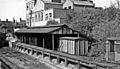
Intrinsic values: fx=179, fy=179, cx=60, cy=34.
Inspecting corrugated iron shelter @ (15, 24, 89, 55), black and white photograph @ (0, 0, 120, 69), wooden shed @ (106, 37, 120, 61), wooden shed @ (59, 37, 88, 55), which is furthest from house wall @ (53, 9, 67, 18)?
wooden shed @ (106, 37, 120, 61)

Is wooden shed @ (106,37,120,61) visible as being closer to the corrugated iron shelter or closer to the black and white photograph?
the black and white photograph

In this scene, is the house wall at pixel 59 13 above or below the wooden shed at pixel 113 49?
above

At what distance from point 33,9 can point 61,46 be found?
99.5 feet

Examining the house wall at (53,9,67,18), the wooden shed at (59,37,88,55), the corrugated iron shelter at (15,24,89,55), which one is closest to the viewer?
the wooden shed at (59,37,88,55)

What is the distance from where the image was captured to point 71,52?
21.3 metres

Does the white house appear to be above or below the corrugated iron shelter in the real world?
above

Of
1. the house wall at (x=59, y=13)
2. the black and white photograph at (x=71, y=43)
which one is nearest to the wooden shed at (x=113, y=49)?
the black and white photograph at (x=71, y=43)

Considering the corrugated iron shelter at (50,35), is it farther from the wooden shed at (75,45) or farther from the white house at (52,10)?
the white house at (52,10)

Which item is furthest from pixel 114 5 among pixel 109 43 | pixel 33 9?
pixel 33 9

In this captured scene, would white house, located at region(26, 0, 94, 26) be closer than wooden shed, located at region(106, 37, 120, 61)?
No

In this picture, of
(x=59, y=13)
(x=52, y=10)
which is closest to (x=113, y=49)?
(x=59, y=13)

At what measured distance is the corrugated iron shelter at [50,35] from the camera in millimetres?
22195

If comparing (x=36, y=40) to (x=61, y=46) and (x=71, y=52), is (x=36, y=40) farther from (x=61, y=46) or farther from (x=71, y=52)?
(x=71, y=52)

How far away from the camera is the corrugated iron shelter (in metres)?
22.2
